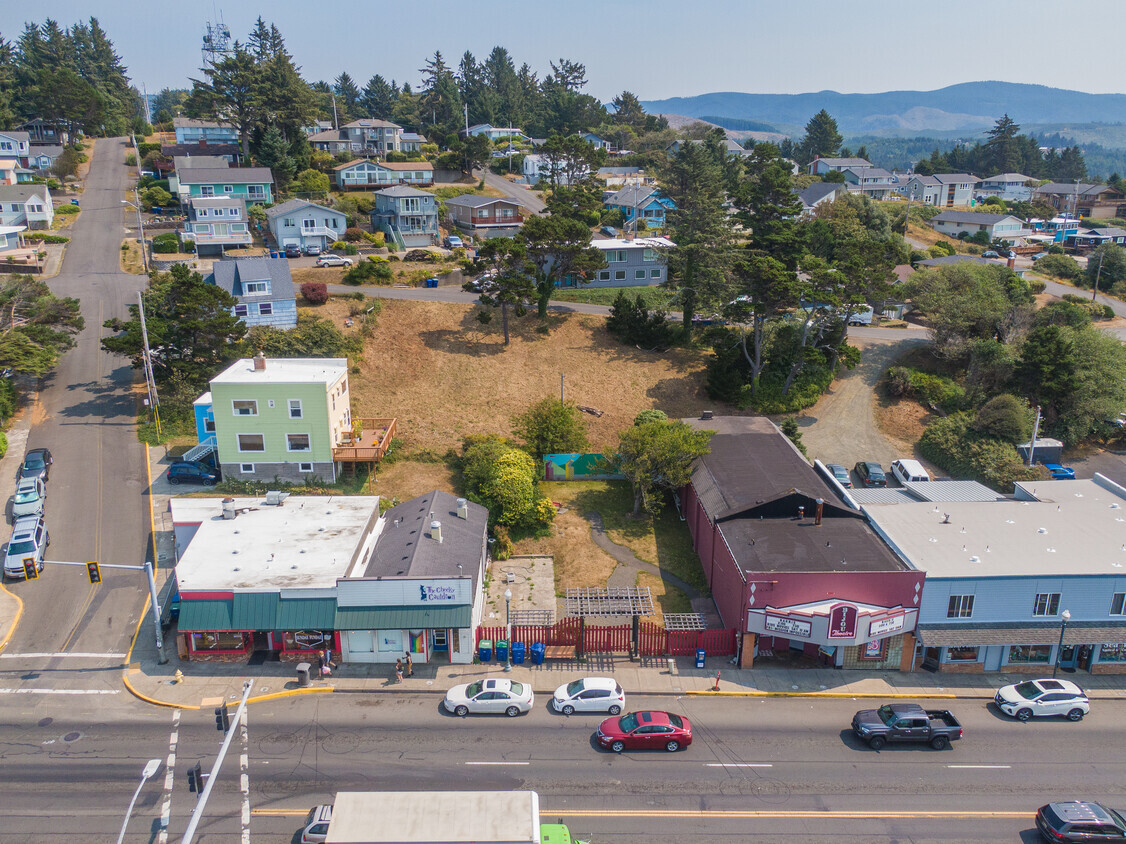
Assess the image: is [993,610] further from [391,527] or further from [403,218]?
[403,218]

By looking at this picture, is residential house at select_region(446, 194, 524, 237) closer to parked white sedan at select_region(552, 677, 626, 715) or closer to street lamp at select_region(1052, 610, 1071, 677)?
parked white sedan at select_region(552, 677, 626, 715)

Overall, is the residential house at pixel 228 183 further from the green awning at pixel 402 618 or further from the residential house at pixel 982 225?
the residential house at pixel 982 225

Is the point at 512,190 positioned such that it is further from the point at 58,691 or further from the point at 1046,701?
the point at 1046,701

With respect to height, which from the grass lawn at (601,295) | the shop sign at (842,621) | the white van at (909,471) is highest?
the grass lawn at (601,295)

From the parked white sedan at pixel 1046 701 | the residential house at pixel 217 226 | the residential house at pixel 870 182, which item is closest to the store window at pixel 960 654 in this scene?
the parked white sedan at pixel 1046 701

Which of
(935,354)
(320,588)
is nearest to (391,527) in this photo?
(320,588)

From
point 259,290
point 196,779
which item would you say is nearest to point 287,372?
→ point 259,290
